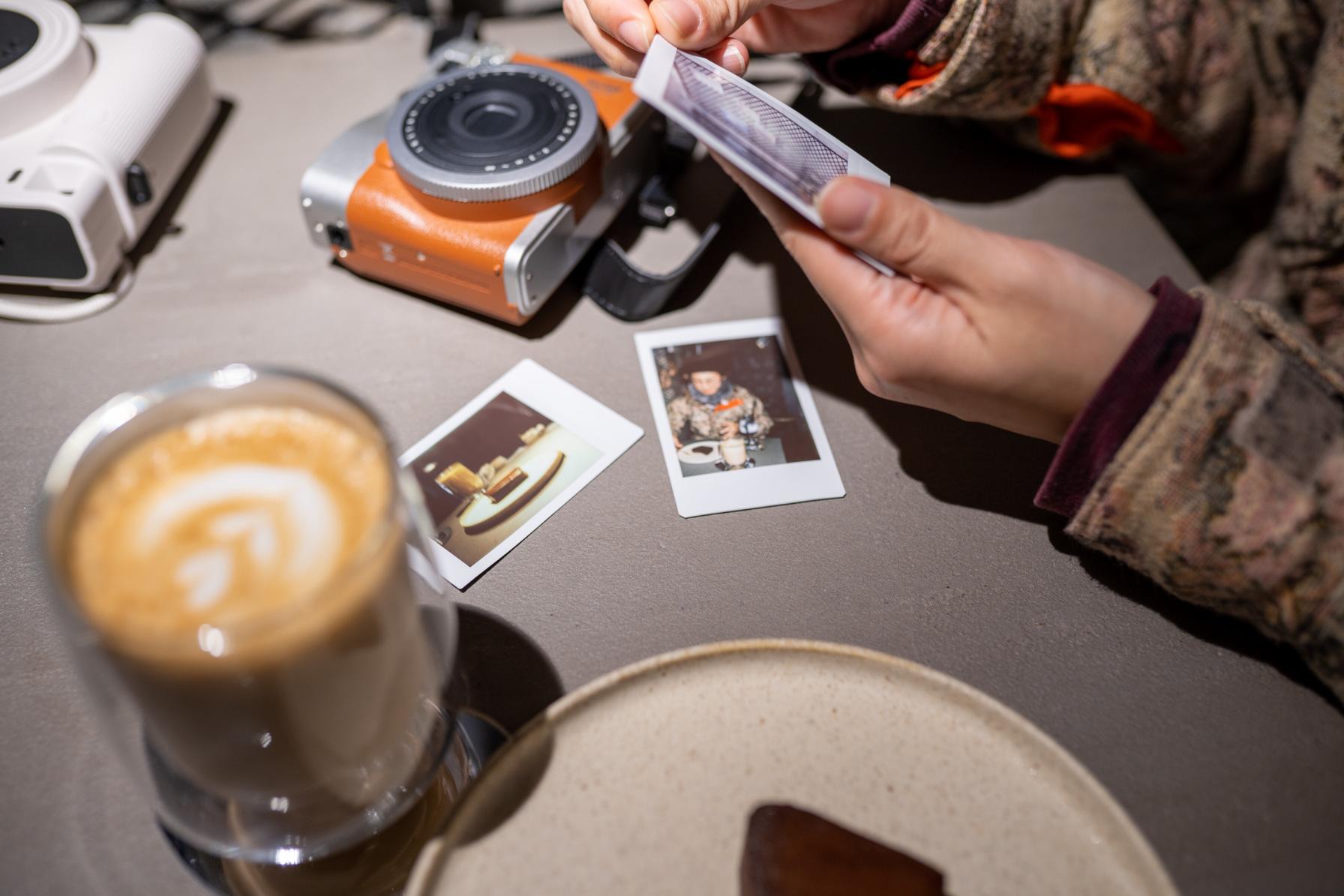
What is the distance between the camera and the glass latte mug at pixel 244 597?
0.46m

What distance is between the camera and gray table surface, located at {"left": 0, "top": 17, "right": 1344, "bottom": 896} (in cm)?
65

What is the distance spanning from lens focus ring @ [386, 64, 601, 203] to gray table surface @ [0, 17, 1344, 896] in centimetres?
16

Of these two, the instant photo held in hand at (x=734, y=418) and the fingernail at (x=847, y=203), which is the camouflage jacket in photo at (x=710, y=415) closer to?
the instant photo held in hand at (x=734, y=418)

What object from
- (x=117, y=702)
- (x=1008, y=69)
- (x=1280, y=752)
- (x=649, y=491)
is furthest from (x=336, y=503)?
(x=1008, y=69)

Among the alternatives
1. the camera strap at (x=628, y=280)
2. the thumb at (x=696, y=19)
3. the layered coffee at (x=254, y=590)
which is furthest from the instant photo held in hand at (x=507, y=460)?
the thumb at (x=696, y=19)

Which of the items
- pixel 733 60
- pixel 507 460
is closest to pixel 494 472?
pixel 507 460

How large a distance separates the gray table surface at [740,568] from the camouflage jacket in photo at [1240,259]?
0.24 feet

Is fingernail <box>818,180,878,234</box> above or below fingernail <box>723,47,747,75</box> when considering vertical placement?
above

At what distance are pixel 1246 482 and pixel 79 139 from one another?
1.09m

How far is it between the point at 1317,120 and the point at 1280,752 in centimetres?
66

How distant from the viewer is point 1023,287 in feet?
2.24

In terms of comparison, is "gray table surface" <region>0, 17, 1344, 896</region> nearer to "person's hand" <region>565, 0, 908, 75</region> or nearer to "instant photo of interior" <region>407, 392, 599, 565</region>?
"instant photo of interior" <region>407, 392, 599, 565</region>

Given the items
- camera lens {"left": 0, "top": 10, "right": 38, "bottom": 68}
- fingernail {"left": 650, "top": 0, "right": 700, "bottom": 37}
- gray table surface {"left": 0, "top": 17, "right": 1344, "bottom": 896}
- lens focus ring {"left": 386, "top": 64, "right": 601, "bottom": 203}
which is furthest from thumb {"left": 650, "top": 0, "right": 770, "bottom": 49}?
camera lens {"left": 0, "top": 10, "right": 38, "bottom": 68}

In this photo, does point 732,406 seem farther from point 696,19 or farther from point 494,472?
point 696,19
